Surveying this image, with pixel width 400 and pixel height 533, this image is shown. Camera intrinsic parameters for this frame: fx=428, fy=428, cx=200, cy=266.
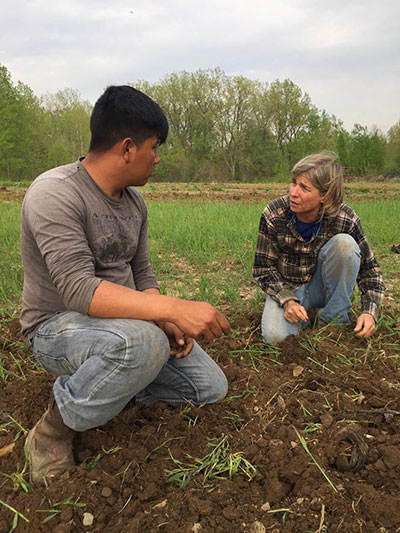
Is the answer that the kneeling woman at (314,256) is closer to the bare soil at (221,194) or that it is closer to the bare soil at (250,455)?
the bare soil at (250,455)

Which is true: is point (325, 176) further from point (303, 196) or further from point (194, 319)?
point (194, 319)

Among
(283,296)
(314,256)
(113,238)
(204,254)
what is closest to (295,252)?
(314,256)

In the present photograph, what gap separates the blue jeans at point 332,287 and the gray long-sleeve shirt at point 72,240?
A: 1025mm

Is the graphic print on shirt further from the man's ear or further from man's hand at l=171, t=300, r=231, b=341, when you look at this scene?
man's hand at l=171, t=300, r=231, b=341

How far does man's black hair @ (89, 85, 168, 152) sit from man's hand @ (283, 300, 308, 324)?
1387 mm

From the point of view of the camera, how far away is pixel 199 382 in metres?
2.00

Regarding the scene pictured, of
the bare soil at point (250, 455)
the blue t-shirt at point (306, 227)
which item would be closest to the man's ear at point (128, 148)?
the bare soil at point (250, 455)

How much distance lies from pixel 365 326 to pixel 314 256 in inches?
22.2

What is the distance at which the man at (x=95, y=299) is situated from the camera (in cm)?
157

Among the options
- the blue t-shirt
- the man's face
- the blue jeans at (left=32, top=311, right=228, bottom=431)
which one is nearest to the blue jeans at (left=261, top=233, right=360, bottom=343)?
the blue t-shirt

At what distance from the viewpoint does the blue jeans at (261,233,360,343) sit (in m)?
2.69

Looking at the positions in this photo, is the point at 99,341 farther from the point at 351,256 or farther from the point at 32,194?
the point at 351,256

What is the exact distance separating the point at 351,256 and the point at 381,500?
5.10ft

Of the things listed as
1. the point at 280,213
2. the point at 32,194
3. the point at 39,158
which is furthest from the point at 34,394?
the point at 39,158
